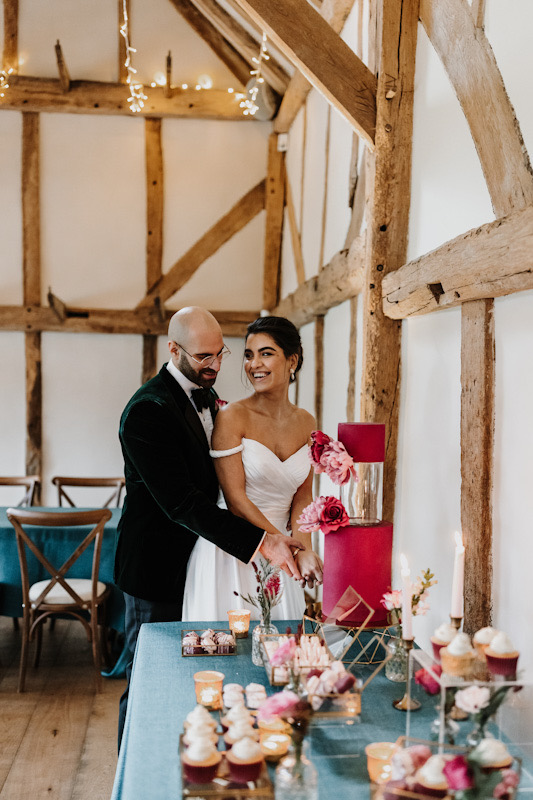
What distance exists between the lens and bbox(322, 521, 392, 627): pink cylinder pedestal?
211 cm

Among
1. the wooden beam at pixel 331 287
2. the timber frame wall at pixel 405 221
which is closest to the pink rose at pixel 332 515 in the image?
the timber frame wall at pixel 405 221

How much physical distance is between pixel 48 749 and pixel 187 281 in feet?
15.2

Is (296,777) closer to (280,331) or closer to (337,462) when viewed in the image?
(337,462)

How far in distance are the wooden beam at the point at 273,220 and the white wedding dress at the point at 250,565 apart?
450 centimetres

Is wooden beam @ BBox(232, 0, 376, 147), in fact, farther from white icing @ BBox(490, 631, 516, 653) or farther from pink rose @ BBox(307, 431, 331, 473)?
white icing @ BBox(490, 631, 516, 653)

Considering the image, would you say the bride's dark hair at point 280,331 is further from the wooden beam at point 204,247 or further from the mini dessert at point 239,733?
the wooden beam at point 204,247

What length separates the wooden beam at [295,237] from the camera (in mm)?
5973

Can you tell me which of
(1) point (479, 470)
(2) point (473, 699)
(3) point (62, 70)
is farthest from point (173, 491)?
(3) point (62, 70)

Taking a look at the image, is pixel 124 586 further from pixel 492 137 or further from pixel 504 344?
pixel 492 137

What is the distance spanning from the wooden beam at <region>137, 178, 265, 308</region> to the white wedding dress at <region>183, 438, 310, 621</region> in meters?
4.56

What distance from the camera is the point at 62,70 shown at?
6.39m

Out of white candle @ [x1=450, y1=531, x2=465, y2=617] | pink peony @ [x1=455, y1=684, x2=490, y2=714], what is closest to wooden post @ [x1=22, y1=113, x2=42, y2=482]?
white candle @ [x1=450, y1=531, x2=465, y2=617]

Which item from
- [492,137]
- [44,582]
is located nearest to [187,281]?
[44,582]

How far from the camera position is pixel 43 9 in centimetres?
669
